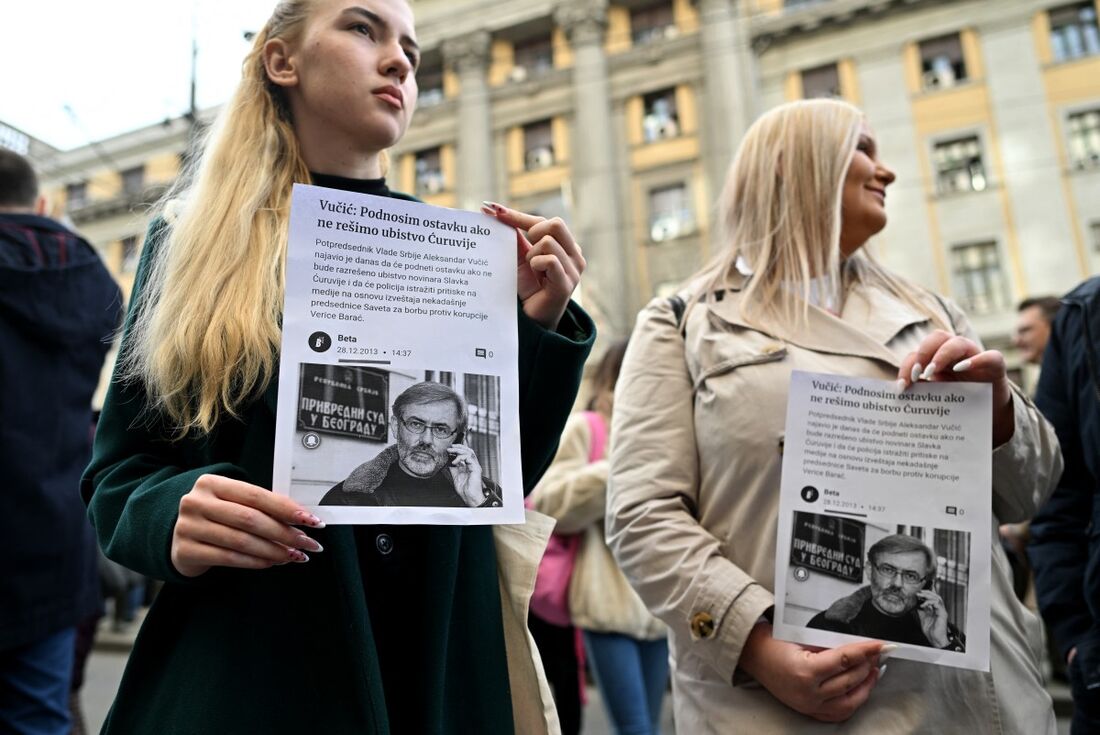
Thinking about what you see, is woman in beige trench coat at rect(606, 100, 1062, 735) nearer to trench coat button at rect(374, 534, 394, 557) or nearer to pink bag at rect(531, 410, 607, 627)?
trench coat button at rect(374, 534, 394, 557)

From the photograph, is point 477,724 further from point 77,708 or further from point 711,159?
point 711,159

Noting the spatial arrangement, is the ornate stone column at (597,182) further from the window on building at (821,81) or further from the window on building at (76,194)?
the window on building at (76,194)

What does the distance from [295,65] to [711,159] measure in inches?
783

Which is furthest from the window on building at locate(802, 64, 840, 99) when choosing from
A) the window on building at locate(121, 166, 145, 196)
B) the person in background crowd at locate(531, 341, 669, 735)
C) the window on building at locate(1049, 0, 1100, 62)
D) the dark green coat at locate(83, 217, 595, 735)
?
the window on building at locate(121, 166, 145, 196)

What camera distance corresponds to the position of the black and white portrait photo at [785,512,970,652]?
1395mm

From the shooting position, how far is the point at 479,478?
3.56 ft

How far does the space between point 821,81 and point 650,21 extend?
5.11m

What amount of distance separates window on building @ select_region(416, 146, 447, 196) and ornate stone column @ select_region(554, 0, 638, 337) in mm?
4110

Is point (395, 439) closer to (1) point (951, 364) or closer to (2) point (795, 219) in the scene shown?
(1) point (951, 364)

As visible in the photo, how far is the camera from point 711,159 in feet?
66.5

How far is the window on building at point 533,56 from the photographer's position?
2305 cm

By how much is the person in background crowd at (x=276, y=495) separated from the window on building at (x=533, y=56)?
74.5 feet

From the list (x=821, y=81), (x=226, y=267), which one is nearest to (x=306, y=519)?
(x=226, y=267)

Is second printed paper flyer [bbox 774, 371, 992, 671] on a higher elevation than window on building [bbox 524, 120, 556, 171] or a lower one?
lower
